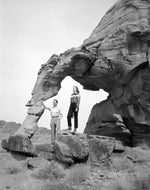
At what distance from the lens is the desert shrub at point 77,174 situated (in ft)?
38.6

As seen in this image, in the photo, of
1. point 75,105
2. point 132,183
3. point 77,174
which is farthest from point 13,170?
point 132,183

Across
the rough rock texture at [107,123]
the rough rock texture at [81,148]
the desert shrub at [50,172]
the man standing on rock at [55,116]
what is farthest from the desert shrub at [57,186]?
the rough rock texture at [107,123]

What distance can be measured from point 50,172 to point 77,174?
1285mm

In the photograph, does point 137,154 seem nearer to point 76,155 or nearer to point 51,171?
point 76,155

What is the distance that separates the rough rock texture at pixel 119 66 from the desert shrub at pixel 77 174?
15.7 feet

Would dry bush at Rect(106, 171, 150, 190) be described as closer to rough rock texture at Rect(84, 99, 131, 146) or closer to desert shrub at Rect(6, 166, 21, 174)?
desert shrub at Rect(6, 166, 21, 174)

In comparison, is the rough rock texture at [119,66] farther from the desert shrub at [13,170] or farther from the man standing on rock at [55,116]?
the desert shrub at [13,170]

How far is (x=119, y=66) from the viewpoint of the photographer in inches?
685

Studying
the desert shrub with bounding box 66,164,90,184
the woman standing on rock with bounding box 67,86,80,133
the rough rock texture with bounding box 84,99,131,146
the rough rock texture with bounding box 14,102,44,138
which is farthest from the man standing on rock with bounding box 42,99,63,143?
Answer: the rough rock texture with bounding box 84,99,131,146

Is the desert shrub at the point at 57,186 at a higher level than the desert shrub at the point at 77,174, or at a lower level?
lower

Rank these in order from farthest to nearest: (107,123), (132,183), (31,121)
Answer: (107,123) < (31,121) < (132,183)

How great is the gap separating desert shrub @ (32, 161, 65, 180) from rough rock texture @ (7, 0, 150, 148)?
397 cm

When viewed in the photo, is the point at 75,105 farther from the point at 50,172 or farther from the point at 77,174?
the point at 77,174

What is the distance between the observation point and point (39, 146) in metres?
15.0
